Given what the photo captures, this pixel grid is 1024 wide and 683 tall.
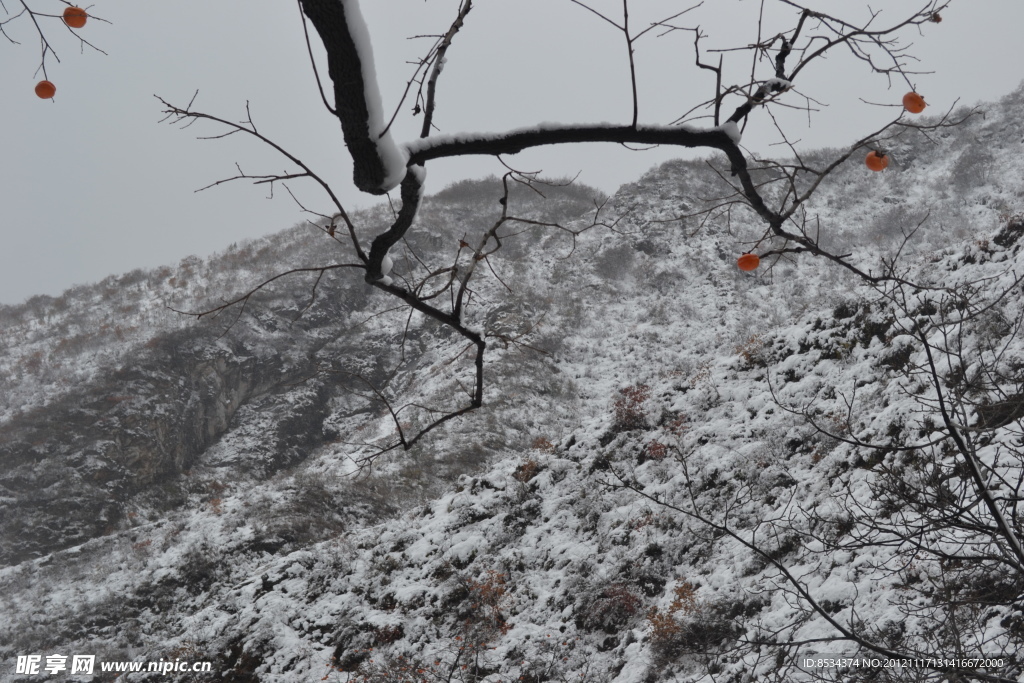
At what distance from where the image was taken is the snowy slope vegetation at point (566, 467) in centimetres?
342

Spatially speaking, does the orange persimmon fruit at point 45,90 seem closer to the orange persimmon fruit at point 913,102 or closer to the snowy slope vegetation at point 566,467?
the snowy slope vegetation at point 566,467

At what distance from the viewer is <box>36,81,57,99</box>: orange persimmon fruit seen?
1.78 meters

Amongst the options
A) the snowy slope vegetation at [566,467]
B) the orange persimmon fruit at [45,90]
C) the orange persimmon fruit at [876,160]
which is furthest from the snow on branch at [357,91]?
the orange persimmon fruit at [45,90]

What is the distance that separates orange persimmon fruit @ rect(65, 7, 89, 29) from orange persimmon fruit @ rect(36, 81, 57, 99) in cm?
30

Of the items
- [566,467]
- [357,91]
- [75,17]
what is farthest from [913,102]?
[566,467]

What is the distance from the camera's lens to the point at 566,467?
773 cm

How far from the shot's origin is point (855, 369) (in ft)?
21.7

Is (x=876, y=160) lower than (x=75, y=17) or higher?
lower

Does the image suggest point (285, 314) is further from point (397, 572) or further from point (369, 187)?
point (369, 187)

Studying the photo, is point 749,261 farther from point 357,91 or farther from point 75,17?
point 75,17

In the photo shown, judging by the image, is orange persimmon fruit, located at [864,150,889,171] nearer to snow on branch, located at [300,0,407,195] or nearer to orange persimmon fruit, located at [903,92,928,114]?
orange persimmon fruit, located at [903,92,928,114]

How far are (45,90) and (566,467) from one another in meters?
6.92

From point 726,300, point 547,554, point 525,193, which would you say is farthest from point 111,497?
point 525,193

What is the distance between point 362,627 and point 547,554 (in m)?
2.24
